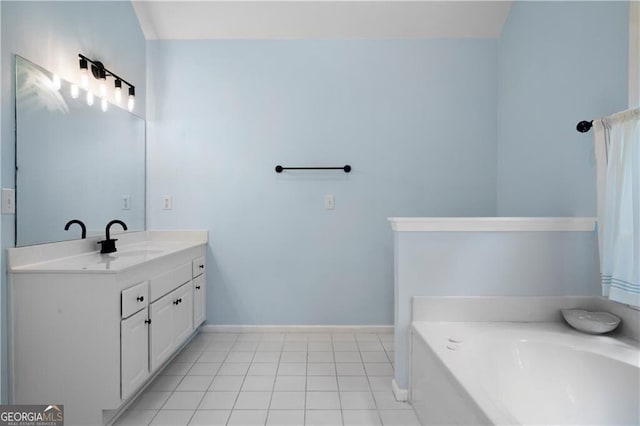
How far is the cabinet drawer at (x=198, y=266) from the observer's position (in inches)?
100

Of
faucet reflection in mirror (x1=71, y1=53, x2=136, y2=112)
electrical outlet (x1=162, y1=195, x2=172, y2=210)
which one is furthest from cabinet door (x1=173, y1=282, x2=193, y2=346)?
faucet reflection in mirror (x1=71, y1=53, x2=136, y2=112)

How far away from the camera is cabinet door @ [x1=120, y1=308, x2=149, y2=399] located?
1605 millimetres

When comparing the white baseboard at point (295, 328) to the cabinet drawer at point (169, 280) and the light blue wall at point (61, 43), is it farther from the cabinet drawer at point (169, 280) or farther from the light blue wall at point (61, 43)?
the light blue wall at point (61, 43)

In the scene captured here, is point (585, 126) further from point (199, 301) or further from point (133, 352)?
point (199, 301)

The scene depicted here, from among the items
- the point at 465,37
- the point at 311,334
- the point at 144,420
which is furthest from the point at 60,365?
the point at 465,37

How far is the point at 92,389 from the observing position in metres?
1.55

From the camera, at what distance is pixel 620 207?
1.48m

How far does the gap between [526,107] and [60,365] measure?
3181 mm

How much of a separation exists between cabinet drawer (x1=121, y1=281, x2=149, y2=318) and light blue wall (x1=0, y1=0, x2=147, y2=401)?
1.67 feet

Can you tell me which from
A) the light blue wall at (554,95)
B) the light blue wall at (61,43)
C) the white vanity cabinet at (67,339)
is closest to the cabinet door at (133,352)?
the white vanity cabinet at (67,339)

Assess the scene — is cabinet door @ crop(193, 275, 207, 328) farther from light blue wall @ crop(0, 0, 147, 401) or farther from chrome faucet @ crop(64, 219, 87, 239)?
light blue wall @ crop(0, 0, 147, 401)

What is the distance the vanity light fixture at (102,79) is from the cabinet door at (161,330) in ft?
4.43

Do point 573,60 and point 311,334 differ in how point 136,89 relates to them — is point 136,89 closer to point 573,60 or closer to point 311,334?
point 311,334

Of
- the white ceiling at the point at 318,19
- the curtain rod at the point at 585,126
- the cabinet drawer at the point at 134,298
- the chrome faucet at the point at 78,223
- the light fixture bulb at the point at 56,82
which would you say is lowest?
the cabinet drawer at the point at 134,298
